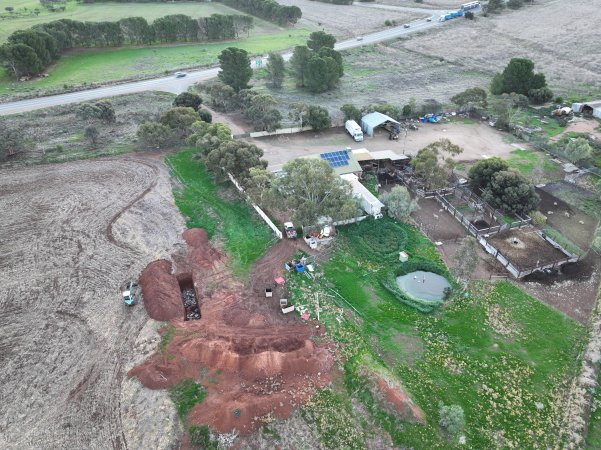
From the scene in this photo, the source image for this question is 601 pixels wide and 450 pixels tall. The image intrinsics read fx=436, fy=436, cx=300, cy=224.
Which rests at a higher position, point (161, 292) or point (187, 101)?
point (187, 101)

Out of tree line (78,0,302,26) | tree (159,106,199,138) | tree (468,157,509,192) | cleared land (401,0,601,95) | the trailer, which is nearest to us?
tree (468,157,509,192)

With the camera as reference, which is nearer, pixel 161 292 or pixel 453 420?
pixel 453 420

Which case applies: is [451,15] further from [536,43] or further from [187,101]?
[187,101]

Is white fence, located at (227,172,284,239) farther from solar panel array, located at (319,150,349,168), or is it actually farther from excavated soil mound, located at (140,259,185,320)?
solar panel array, located at (319,150,349,168)

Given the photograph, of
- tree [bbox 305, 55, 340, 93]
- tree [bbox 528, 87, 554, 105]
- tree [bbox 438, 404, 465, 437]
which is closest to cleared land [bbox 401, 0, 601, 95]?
tree [bbox 528, 87, 554, 105]

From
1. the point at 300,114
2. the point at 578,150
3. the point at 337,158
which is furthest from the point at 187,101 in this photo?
the point at 578,150

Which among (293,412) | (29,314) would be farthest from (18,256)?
(293,412)

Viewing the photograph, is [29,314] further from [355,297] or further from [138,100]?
[138,100]

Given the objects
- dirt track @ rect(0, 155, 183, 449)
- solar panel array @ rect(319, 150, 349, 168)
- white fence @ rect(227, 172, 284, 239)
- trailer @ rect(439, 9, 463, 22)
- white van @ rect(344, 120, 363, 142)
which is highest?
trailer @ rect(439, 9, 463, 22)
